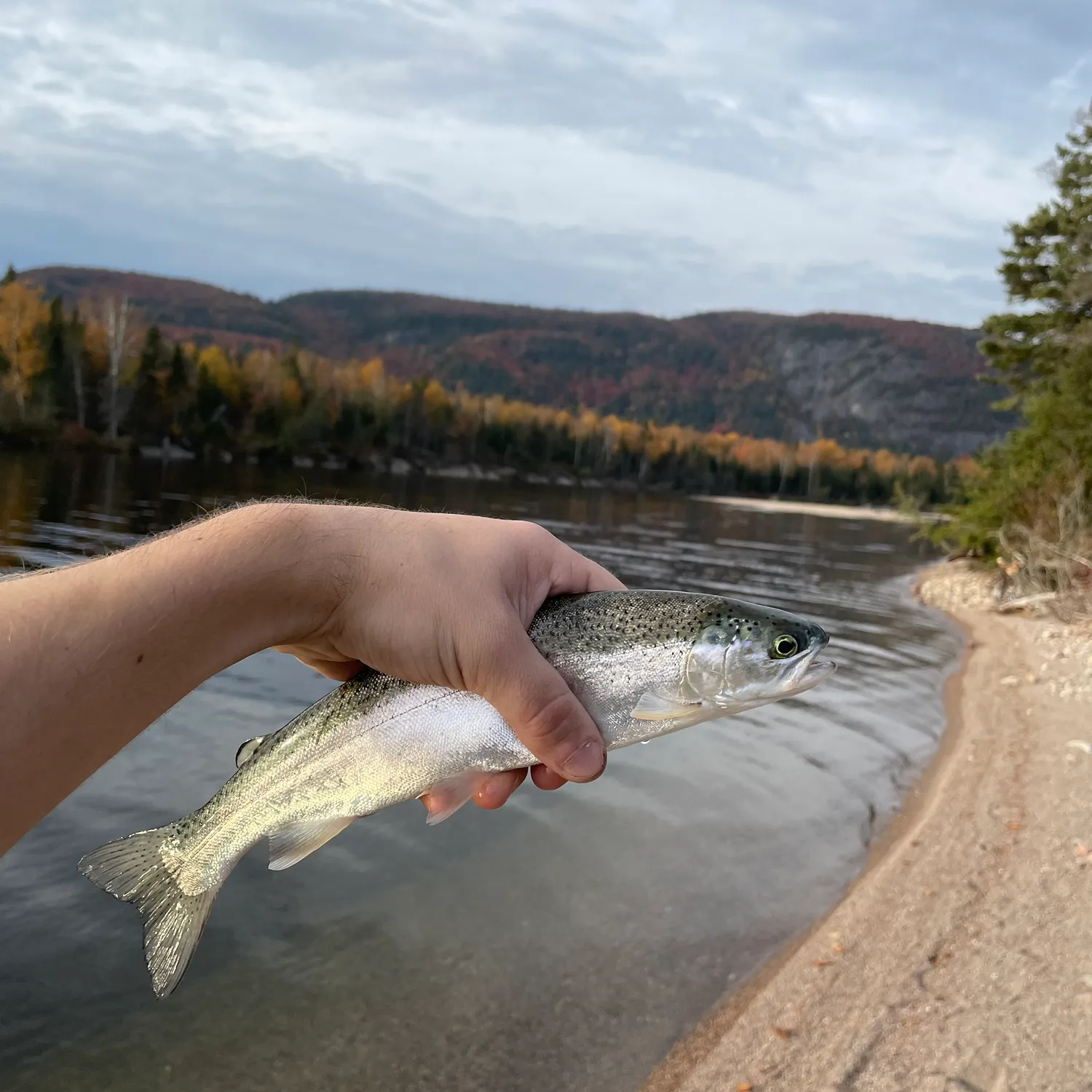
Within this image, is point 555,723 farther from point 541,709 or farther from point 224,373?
point 224,373

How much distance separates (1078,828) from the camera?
28.2ft

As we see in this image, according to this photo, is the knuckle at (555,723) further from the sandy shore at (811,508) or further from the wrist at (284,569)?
the sandy shore at (811,508)

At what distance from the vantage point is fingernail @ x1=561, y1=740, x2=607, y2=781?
9.72 feet

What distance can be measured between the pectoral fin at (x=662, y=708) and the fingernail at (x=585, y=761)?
0.65 ft

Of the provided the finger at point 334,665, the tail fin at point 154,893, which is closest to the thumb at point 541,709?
the finger at point 334,665

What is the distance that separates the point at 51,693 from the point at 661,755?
10500 millimetres

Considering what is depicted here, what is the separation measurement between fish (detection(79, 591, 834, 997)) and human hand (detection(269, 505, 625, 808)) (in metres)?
0.13

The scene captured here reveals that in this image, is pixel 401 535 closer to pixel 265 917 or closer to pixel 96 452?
pixel 265 917

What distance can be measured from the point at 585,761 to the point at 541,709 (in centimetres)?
27

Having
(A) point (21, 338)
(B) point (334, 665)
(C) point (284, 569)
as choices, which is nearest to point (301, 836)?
(B) point (334, 665)

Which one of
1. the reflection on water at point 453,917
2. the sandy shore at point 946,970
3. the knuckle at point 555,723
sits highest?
the knuckle at point 555,723

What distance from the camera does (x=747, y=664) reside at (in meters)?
3.13

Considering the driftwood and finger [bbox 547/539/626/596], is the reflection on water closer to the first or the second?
finger [bbox 547/539/626/596]

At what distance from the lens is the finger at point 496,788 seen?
3.30 metres
